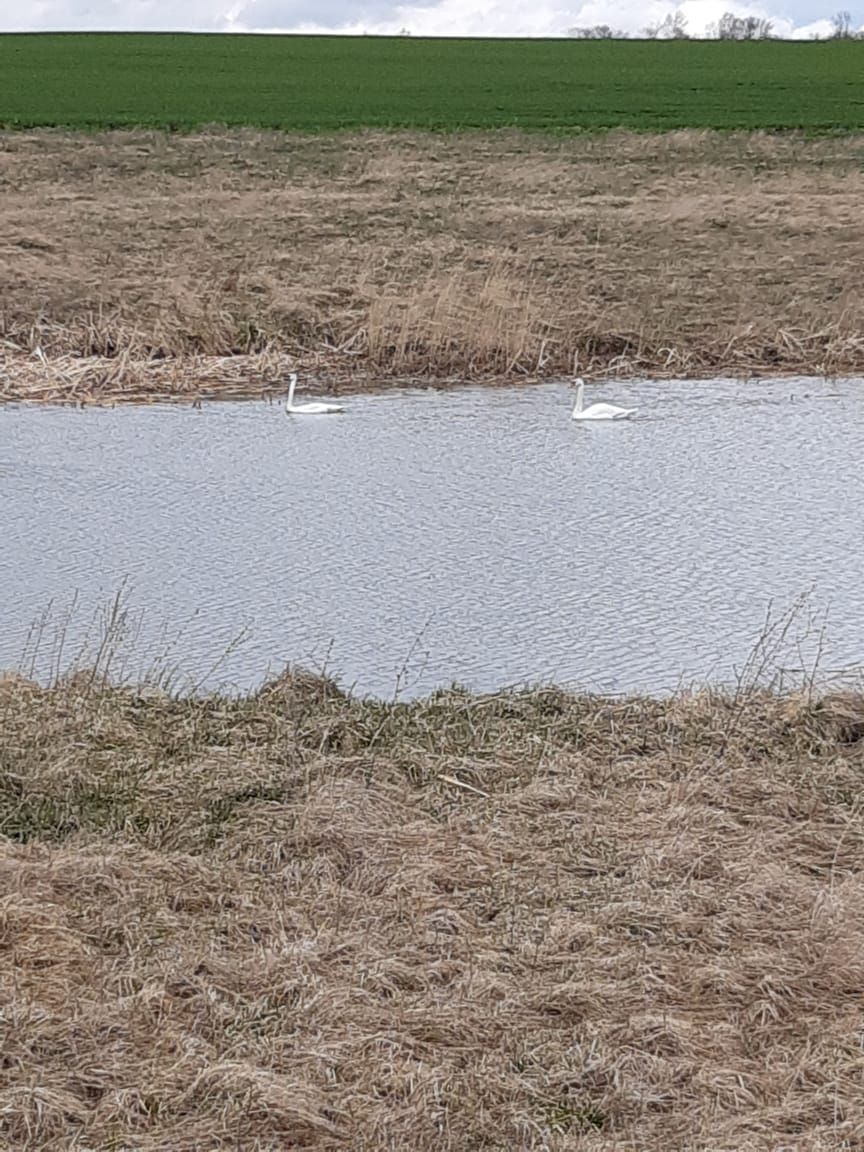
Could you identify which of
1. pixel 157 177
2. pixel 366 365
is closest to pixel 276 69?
pixel 157 177

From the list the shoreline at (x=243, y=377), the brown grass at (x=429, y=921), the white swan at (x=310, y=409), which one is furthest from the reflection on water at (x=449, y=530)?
the brown grass at (x=429, y=921)

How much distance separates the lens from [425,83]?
4653cm

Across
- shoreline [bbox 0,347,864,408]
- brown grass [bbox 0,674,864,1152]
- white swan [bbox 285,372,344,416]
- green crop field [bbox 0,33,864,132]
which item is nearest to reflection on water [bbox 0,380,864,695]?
white swan [bbox 285,372,344,416]

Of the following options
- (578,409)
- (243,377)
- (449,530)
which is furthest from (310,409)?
(449,530)

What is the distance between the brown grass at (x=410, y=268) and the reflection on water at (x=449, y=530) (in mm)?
957

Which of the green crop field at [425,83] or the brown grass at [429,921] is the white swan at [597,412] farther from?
the green crop field at [425,83]

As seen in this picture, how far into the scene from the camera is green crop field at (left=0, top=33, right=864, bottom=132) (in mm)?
34438

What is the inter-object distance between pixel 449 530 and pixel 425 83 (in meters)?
39.8

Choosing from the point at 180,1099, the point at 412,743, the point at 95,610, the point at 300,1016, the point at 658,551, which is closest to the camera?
the point at 180,1099

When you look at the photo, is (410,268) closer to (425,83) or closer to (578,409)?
(578,409)

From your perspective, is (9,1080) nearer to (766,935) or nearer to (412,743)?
(766,935)

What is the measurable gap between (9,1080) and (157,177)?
2093cm

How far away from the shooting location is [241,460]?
34.4 ft

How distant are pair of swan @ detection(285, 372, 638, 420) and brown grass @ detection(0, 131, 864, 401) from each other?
1.00m
